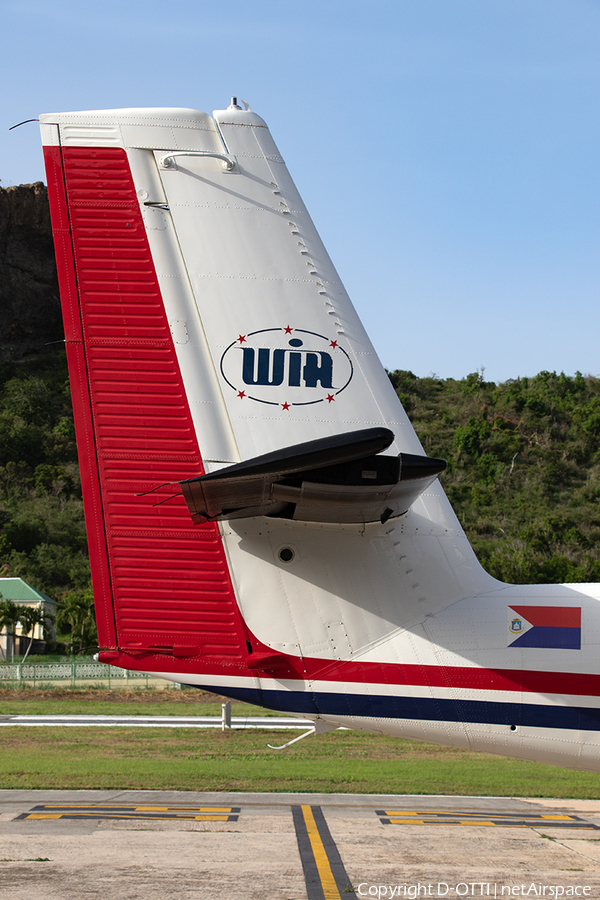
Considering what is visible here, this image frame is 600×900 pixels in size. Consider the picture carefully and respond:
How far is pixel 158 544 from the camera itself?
16.6 ft

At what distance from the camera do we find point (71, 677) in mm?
34812

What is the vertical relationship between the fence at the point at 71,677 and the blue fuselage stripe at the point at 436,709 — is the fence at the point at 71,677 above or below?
below

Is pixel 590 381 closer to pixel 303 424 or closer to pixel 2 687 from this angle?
pixel 2 687

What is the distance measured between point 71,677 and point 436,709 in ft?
109

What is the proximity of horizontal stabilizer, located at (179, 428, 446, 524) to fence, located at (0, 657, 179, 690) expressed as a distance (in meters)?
31.1

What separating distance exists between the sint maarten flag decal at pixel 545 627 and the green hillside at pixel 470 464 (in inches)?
1909

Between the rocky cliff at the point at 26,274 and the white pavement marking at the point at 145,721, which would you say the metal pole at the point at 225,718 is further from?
the rocky cliff at the point at 26,274

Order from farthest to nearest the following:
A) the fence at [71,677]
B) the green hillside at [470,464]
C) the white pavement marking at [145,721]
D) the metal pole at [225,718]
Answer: the green hillside at [470,464], the fence at [71,677], the white pavement marking at [145,721], the metal pole at [225,718]

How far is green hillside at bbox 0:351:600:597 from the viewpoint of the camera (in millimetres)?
69938

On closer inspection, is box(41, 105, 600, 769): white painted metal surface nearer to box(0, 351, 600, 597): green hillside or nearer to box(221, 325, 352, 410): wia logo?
box(221, 325, 352, 410): wia logo

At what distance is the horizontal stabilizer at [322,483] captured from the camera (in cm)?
364

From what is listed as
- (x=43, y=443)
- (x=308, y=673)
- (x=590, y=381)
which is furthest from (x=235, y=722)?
(x=590, y=381)

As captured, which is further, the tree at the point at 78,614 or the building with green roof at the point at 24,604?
the building with green roof at the point at 24,604

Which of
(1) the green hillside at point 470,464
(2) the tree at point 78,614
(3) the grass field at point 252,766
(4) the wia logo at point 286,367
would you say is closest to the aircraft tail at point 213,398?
(4) the wia logo at point 286,367
